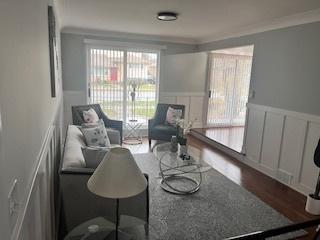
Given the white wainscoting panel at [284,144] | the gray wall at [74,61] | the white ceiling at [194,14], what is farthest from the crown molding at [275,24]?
the gray wall at [74,61]

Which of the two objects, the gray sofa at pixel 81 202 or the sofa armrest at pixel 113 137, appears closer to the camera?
the gray sofa at pixel 81 202

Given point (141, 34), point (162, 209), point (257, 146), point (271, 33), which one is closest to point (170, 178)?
point (162, 209)

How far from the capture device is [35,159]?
130 cm

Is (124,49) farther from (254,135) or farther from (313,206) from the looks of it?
(313,206)

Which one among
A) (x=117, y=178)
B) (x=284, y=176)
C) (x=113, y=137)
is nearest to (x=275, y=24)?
(x=284, y=176)

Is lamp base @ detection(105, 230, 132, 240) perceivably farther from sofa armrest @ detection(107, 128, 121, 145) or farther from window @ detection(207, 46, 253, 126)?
window @ detection(207, 46, 253, 126)

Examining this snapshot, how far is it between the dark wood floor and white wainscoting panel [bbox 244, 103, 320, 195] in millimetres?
144

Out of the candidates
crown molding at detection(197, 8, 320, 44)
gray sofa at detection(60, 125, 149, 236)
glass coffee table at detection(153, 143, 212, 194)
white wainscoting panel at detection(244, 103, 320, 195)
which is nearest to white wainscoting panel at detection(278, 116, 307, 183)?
white wainscoting panel at detection(244, 103, 320, 195)

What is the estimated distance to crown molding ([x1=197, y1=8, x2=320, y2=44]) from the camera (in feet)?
10.1

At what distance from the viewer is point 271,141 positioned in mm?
3744

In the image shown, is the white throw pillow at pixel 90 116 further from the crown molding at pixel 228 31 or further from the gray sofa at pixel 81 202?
A: the gray sofa at pixel 81 202

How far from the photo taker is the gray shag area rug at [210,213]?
2367 millimetres

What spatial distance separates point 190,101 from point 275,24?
2.88 metres

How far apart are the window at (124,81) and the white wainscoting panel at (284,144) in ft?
8.32
